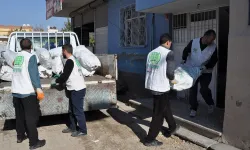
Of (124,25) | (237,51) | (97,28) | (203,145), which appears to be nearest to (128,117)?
(203,145)

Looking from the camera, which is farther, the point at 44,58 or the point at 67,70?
the point at 44,58

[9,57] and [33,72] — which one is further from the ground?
[9,57]

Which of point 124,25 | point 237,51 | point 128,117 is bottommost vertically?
point 128,117

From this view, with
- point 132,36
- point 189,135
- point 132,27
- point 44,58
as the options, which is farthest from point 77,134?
point 132,27

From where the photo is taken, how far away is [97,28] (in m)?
14.1

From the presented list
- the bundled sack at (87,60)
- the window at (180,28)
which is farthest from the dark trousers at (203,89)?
the bundled sack at (87,60)

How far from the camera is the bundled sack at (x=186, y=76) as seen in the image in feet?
15.8

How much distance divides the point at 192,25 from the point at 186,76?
225 cm

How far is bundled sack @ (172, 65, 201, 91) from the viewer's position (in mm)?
4820

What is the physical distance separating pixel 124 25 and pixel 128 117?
17.2 ft

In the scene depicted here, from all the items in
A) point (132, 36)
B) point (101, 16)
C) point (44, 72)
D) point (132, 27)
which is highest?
point (101, 16)

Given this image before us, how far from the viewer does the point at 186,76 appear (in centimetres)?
493

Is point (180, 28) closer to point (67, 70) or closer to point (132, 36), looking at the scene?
point (132, 36)

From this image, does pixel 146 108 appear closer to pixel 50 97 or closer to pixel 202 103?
pixel 202 103
